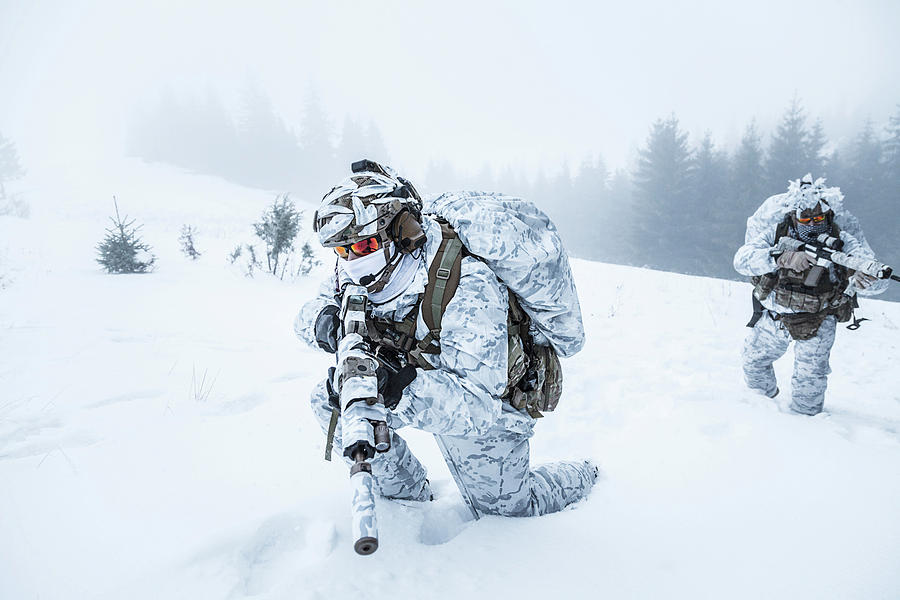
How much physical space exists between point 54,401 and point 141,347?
4.33 feet

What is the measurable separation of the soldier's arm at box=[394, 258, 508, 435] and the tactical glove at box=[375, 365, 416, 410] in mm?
90

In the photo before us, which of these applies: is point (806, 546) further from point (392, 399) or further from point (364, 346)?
point (364, 346)

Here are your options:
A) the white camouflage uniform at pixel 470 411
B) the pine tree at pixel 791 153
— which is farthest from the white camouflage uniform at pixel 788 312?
the pine tree at pixel 791 153

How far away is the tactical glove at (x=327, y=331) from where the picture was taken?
2.37m

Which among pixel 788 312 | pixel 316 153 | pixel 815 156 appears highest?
pixel 316 153

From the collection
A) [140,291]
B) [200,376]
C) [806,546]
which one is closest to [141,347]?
[200,376]

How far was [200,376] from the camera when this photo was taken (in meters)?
4.04

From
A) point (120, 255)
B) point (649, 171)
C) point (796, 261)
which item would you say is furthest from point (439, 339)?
point (649, 171)

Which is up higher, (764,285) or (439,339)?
(439,339)

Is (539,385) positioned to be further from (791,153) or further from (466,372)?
(791,153)

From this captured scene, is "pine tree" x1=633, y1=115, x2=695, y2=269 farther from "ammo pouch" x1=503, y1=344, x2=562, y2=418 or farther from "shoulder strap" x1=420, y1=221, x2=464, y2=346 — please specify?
"shoulder strap" x1=420, y1=221, x2=464, y2=346

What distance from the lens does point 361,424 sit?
1.54 meters

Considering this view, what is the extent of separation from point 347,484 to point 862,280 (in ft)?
15.3

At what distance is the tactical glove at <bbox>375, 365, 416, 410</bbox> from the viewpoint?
1858 mm
